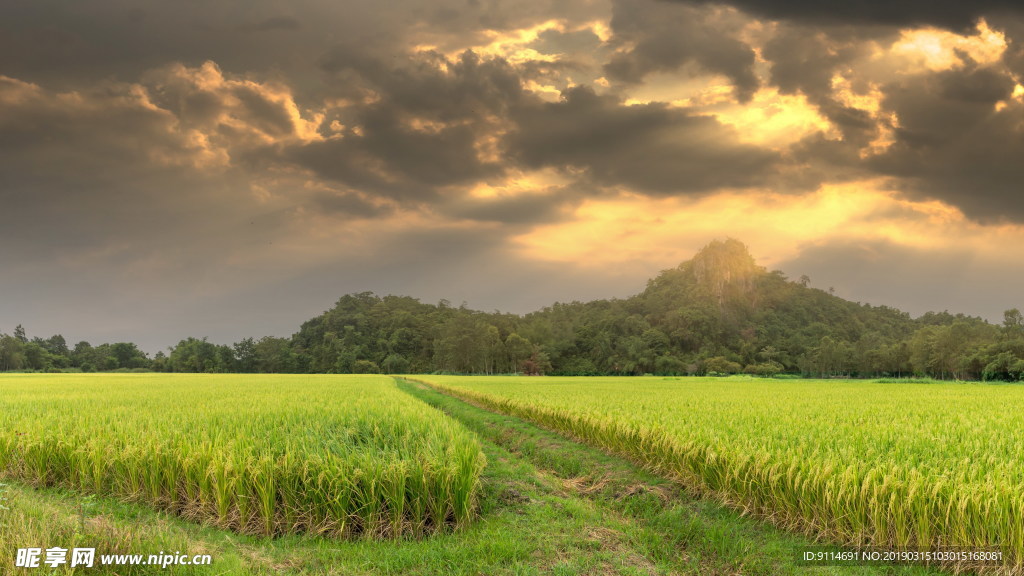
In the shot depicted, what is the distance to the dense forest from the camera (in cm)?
10925

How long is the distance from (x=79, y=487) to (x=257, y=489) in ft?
16.0

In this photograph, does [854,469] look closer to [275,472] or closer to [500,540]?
[500,540]

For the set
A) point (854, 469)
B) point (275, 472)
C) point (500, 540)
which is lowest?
point (500, 540)

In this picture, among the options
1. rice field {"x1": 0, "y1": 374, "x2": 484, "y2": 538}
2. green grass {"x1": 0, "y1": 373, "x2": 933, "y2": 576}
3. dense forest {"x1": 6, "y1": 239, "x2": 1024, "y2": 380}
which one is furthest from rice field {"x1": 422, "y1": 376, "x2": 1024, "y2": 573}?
dense forest {"x1": 6, "y1": 239, "x2": 1024, "y2": 380}

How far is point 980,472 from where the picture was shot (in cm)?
700

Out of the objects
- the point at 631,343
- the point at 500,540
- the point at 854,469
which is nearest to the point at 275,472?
the point at 500,540

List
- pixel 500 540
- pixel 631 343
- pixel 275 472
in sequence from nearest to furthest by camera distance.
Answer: pixel 500 540
pixel 275 472
pixel 631 343

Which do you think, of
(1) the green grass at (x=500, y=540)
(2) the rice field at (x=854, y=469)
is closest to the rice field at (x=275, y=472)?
(1) the green grass at (x=500, y=540)

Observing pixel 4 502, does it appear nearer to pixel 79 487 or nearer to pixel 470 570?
pixel 79 487

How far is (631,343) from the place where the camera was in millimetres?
120938

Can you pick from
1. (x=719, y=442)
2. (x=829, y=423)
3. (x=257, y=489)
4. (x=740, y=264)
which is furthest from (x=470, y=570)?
(x=740, y=264)

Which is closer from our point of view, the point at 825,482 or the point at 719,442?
the point at 825,482

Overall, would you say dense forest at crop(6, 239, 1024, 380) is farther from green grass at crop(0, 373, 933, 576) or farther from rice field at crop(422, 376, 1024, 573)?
green grass at crop(0, 373, 933, 576)

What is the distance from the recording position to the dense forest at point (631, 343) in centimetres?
10925
